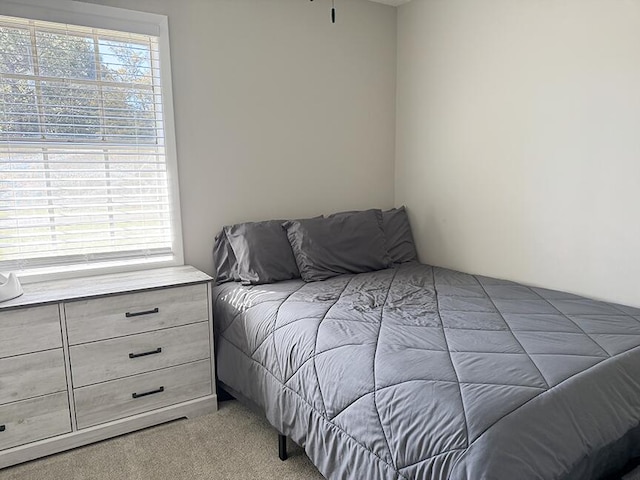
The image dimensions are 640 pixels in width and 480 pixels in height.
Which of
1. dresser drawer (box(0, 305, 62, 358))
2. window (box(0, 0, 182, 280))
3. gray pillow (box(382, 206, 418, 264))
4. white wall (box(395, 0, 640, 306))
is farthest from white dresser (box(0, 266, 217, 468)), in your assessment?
white wall (box(395, 0, 640, 306))

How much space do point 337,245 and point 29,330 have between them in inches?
64.6

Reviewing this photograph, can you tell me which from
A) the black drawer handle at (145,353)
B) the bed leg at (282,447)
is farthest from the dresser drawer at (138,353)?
the bed leg at (282,447)

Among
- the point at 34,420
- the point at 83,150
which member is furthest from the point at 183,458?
the point at 83,150

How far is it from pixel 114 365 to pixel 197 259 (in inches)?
31.7

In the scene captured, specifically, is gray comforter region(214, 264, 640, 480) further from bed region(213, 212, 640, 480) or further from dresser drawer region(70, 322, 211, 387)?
dresser drawer region(70, 322, 211, 387)

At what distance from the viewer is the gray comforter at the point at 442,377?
3.96ft

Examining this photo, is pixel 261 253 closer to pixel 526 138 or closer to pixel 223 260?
pixel 223 260

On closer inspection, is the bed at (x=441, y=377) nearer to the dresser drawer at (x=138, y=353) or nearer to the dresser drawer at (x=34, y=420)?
the dresser drawer at (x=138, y=353)

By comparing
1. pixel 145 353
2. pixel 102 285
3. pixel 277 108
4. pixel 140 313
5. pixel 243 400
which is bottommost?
pixel 243 400

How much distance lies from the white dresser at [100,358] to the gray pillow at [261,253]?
28 centimetres

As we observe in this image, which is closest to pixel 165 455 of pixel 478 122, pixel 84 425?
pixel 84 425

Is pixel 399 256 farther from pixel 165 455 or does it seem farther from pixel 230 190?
pixel 165 455

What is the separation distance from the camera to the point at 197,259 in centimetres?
280

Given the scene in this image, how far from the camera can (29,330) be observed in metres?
2.00
